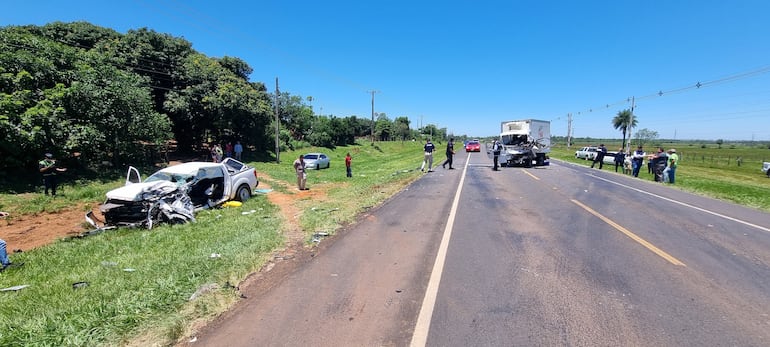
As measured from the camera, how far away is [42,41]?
52.6 ft

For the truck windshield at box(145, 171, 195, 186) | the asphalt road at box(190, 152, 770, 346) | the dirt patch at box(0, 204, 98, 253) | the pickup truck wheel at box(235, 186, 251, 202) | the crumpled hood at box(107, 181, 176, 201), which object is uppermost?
the truck windshield at box(145, 171, 195, 186)

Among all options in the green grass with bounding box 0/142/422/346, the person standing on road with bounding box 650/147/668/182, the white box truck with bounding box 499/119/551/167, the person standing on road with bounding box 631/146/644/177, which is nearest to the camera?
the green grass with bounding box 0/142/422/346

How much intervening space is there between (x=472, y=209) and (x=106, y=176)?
647 inches

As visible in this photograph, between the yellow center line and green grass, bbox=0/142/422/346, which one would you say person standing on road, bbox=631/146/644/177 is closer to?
the yellow center line

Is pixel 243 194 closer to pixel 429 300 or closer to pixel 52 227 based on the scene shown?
pixel 52 227

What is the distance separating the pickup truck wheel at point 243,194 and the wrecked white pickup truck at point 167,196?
42 centimetres

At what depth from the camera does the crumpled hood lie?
8.20 meters

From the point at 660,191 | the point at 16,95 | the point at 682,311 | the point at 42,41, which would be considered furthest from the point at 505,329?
the point at 42,41

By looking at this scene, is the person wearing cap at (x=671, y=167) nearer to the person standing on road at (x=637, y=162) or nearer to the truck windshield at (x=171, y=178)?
the person standing on road at (x=637, y=162)

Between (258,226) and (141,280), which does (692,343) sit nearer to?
(141,280)

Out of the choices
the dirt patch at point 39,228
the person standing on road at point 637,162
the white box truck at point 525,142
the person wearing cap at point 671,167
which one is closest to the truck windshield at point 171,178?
the dirt patch at point 39,228

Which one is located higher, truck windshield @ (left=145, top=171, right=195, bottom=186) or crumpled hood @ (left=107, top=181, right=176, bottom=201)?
truck windshield @ (left=145, top=171, right=195, bottom=186)

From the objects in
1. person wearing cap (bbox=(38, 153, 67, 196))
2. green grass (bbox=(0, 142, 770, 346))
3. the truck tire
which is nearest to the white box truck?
green grass (bbox=(0, 142, 770, 346))

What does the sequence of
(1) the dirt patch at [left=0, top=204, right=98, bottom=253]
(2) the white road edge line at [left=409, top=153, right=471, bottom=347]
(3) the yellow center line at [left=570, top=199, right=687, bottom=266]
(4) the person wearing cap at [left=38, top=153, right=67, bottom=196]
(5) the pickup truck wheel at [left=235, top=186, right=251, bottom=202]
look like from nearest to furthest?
(2) the white road edge line at [left=409, top=153, right=471, bottom=347] → (3) the yellow center line at [left=570, top=199, right=687, bottom=266] → (1) the dirt patch at [left=0, top=204, right=98, bottom=253] → (5) the pickup truck wheel at [left=235, top=186, right=251, bottom=202] → (4) the person wearing cap at [left=38, top=153, right=67, bottom=196]
